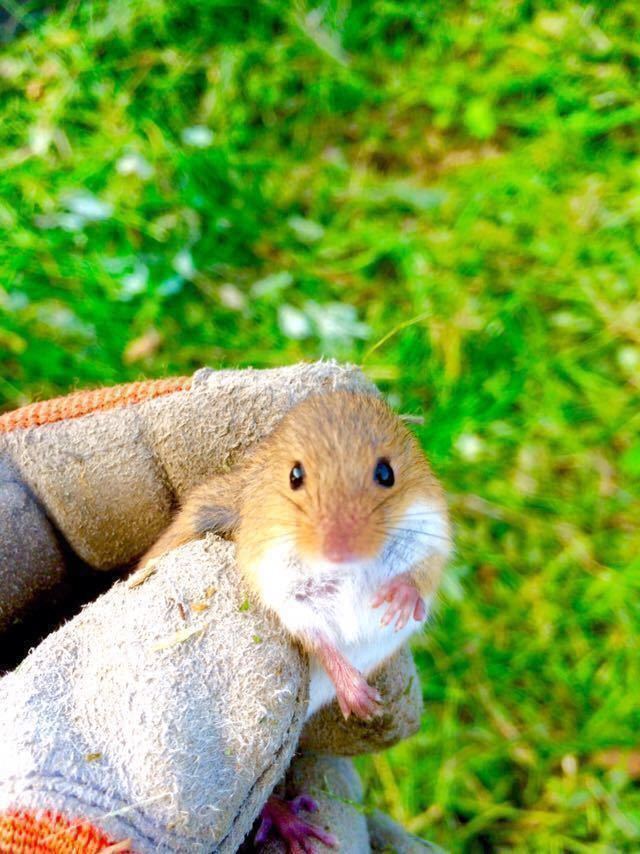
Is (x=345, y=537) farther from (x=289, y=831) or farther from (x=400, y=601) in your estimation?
(x=289, y=831)

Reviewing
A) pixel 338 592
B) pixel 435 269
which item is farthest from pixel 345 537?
pixel 435 269

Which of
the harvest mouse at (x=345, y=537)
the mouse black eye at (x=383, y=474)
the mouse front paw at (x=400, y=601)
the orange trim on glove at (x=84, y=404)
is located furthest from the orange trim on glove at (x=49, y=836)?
the orange trim on glove at (x=84, y=404)

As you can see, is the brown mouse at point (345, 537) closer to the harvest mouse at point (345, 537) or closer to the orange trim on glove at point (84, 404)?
the harvest mouse at point (345, 537)

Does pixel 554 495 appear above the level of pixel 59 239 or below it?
below

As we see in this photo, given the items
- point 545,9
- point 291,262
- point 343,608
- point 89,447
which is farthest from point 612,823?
point 545,9

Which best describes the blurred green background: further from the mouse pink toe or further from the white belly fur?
the white belly fur

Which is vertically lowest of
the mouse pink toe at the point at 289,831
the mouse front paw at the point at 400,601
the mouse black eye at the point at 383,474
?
the mouse pink toe at the point at 289,831

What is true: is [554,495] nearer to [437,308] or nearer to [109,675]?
[437,308]
